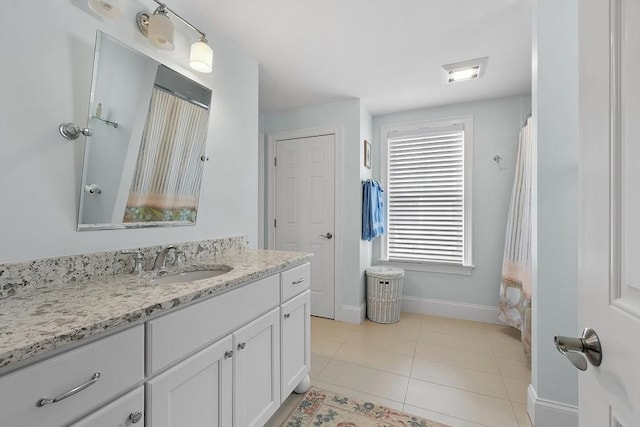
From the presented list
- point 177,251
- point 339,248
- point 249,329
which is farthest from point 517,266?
point 177,251

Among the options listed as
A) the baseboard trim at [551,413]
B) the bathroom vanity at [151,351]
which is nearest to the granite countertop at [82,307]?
the bathroom vanity at [151,351]

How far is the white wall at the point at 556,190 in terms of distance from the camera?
1.46m

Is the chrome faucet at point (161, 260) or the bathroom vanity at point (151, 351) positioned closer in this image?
the bathroom vanity at point (151, 351)

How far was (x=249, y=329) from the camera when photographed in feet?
4.21

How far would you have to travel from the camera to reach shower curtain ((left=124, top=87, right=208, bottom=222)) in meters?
1.39

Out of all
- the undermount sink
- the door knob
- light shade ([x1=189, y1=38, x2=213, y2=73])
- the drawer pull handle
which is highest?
light shade ([x1=189, y1=38, x2=213, y2=73])

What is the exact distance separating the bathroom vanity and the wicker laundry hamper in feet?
5.29

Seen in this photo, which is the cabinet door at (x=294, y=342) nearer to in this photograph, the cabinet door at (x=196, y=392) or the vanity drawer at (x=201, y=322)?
the vanity drawer at (x=201, y=322)

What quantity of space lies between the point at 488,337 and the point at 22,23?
371 cm

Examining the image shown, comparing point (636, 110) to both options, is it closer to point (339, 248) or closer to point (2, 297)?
point (2, 297)

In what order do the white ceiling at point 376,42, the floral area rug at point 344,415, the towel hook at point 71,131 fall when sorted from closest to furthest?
the towel hook at point 71,131, the floral area rug at point 344,415, the white ceiling at point 376,42

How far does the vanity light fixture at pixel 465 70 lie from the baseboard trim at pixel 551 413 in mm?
2362

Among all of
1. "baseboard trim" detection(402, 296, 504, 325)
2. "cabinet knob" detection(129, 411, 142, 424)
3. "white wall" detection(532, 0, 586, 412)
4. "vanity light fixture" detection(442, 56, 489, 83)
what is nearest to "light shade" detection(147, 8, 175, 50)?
"cabinet knob" detection(129, 411, 142, 424)

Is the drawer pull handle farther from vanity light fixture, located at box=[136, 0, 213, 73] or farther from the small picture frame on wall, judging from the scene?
the small picture frame on wall
